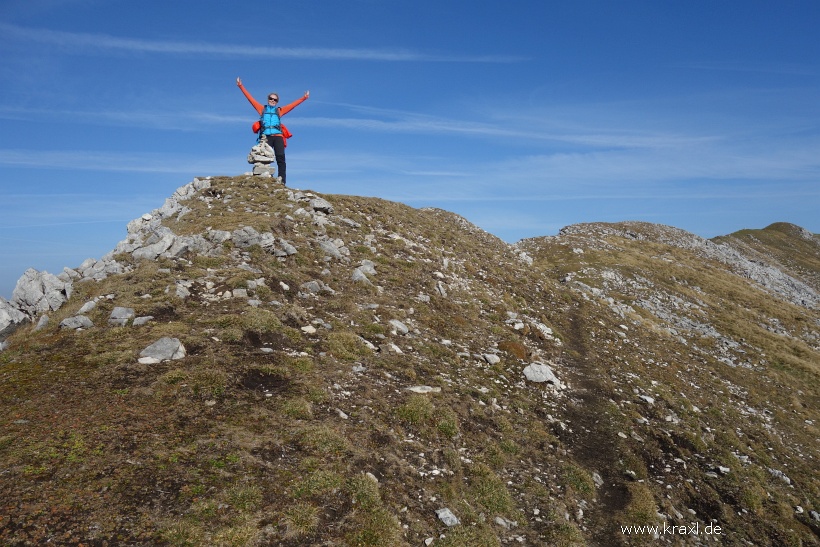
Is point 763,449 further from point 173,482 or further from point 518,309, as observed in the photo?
point 173,482

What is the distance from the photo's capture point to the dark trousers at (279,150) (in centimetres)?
2798

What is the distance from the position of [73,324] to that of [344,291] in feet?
33.9

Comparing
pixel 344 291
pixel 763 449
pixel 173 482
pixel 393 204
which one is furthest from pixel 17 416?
pixel 393 204

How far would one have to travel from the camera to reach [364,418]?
11.8m

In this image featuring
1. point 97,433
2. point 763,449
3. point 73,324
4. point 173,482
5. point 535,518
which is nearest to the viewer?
point 173,482

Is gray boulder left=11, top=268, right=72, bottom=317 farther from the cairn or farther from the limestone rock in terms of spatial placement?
the cairn

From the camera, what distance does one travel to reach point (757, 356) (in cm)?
3152

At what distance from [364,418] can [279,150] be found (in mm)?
22878

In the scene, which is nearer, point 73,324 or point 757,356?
point 73,324

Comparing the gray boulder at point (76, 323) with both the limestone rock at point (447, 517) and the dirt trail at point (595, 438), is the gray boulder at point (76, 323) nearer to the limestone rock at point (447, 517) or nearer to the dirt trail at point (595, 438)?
the limestone rock at point (447, 517)

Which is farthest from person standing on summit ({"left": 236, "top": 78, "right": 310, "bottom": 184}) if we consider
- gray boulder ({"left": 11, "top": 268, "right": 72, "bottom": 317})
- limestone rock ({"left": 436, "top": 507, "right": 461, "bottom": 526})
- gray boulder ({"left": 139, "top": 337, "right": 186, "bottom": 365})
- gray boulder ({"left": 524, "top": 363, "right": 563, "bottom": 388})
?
limestone rock ({"left": 436, "top": 507, "right": 461, "bottom": 526})

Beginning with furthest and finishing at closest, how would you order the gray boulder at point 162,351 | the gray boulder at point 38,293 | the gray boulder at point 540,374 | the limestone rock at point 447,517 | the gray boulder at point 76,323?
the gray boulder at point 540,374, the gray boulder at point 38,293, the gray boulder at point 76,323, the gray boulder at point 162,351, the limestone rock at point 447,517

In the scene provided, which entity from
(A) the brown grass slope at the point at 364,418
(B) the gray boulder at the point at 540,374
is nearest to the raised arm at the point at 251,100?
(A) the brown grass slope at the point at 364,418

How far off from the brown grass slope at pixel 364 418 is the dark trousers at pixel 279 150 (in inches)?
126
